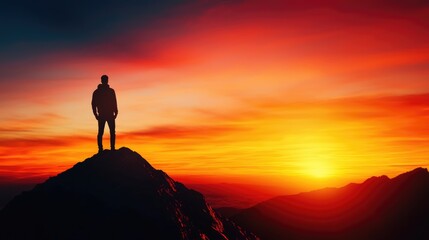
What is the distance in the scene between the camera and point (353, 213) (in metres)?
127

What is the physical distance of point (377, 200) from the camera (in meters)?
133

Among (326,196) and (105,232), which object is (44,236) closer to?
(105,232)

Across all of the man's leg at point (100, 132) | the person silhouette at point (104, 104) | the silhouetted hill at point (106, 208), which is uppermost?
the person silhouette at point (104, 104)

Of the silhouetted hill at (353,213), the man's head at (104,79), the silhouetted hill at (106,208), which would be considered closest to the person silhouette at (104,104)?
the man's head at (104,79)

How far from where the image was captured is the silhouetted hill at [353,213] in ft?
390

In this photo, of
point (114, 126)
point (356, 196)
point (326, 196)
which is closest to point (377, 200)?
point (356, 196)

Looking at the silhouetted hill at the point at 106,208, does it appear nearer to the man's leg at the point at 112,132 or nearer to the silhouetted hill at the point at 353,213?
the man's leg at the point at 112,132

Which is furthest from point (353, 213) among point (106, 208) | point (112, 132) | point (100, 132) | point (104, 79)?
point (106, 208)

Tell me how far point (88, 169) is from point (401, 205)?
122 m

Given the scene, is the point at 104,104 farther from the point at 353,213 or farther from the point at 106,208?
the point at 353,213

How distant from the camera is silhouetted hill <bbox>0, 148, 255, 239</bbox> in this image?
23469 millimetres

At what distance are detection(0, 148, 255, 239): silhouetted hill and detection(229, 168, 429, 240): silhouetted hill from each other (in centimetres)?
9292

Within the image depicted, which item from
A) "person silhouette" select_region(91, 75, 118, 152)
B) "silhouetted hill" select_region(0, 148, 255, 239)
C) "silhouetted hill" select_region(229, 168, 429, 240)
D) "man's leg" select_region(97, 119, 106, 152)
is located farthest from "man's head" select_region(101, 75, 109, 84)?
"silhouetted hill" select_region(229, 168, 429, 240)

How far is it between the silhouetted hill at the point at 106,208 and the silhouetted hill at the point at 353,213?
305 feet
